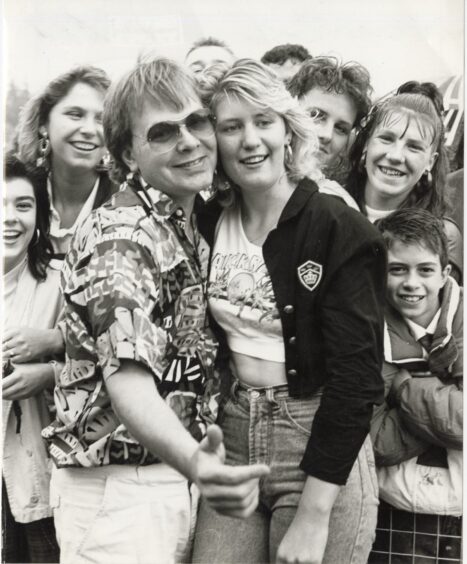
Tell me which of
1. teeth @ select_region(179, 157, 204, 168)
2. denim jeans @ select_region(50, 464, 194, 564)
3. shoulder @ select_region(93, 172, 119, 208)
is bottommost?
denim jeans @ select_region(50, 464, 194, 564)

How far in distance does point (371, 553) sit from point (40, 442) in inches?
43.5

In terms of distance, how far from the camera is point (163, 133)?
203 cm

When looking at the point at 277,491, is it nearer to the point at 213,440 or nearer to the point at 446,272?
the point at 213,440

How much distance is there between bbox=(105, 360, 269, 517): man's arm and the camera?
1.64m

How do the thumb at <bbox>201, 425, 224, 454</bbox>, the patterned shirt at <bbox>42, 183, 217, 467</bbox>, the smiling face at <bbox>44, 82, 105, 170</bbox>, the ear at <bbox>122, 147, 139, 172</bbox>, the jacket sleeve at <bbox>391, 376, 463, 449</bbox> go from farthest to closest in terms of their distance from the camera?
the smiling face at <bbox>44, 82, 105, 170</bbox> → the jacket sleeve at <bbox>391, 376, 463, 449</bbox> → the ear at <bbox>122, 147, 139, 172</bbox> → the patterned shirt at <bbox>42, 183, 217, 467</bbox> → the thumb at <bbox>201, 425, 224, 454</bbox>

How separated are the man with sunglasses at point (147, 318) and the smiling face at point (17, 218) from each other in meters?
0.26

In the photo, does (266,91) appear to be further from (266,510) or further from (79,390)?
(266,510)

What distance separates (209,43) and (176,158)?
1.52 feet

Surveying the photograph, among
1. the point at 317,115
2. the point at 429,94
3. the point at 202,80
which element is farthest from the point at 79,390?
the point at 429,94

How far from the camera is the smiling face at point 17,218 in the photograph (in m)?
2.33

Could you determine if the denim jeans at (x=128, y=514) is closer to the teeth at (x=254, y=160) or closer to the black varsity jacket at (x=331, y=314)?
the black varsity jacket at (x=331, y=314)

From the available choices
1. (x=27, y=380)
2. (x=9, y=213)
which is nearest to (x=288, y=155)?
(x=9, y=213)

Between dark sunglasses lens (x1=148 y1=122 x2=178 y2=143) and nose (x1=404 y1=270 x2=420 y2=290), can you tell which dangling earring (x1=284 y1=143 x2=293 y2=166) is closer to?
dark sunglasses lens (x1=148 y1=122 x2=178 y2=143)

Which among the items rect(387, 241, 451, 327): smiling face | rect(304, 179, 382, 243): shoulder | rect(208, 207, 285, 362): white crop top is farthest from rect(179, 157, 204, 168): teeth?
rect(387, 241, 451, 327): smiling face
